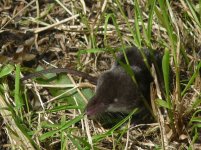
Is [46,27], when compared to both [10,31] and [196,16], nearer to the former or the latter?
[10,31]

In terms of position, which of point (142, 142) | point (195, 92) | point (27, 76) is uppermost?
point (27, 76)

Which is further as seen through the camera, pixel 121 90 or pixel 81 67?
pixel 81 67

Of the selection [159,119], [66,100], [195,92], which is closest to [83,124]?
[66,100]

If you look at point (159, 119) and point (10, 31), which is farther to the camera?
point (10, 31)
